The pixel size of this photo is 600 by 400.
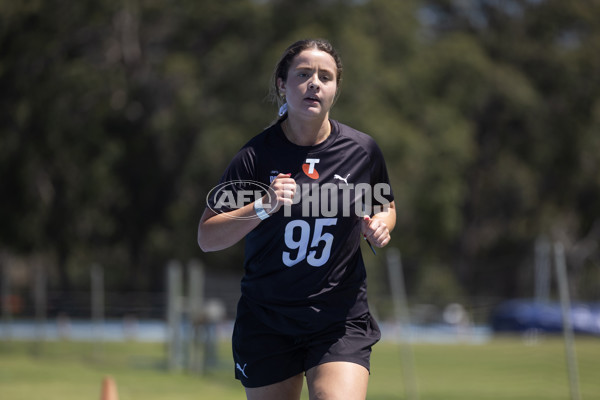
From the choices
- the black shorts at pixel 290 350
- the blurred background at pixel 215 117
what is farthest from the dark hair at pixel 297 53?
the blurred background at pixel 215 117

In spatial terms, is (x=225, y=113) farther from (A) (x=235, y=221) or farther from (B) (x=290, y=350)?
(A) (x=235, y=221)

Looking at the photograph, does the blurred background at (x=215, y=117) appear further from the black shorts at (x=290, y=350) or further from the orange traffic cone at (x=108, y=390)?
the black shorts at (x=290, y=350)

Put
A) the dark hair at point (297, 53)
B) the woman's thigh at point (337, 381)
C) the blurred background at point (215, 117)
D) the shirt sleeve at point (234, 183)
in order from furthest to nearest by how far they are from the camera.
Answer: the blurred background at point (215, 117)
the dark hair at point (297, 53)
the shirt sleeve at point (234, 183)
the woman's thigh at point (337, 381)

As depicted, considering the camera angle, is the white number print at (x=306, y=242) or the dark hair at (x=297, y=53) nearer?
the white number print at (x=306, y=242)

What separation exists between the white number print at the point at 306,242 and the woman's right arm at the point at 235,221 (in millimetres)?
144

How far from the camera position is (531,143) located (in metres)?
39.8

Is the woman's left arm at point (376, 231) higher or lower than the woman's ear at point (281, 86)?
lower

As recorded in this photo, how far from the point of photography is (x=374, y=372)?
1675 centimetres

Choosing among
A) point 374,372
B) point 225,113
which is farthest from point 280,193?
point 225,113

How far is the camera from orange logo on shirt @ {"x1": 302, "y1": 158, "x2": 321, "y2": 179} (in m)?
3.69

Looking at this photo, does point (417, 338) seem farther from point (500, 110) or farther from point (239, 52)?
point (500, 110)

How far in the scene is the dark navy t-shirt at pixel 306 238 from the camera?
361 cm

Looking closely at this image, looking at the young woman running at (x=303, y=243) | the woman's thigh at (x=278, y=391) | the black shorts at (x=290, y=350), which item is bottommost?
the woman's thigh at (x=278, y=391)

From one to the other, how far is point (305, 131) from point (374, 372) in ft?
44.4
